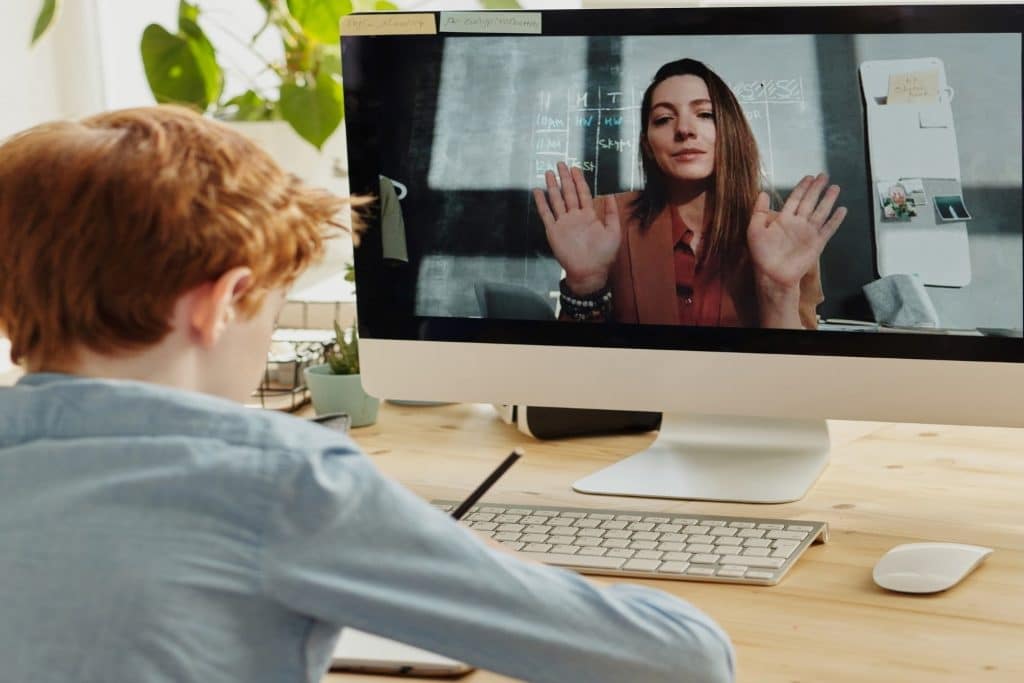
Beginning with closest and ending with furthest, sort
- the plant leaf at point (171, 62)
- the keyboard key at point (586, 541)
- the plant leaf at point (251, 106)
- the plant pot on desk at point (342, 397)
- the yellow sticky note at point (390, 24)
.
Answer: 1. the keyboard key at point (586, 541)
2. the yellow sticky note at point (390, 24)
3. the plant pot on desk at point (342, 397)
4. the plant leaf at point (171, 62)
5. the plant leaf at point (251, 106)

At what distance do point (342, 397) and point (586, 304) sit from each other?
417mm

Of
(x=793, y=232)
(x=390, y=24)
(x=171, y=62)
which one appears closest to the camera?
(x=793, y=232)

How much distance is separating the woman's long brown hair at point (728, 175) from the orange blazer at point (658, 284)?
26 millimetres

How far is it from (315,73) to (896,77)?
1198 millimetres

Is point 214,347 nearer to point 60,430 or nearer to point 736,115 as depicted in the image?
point 60,430

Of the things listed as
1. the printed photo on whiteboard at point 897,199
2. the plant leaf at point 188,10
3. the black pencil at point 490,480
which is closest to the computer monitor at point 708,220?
the printed photo on whiteboard at point 897,199

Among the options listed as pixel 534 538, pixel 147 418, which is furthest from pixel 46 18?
pixel 147 418

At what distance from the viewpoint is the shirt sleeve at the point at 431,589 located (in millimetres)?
710

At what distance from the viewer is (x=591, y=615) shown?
31.0 inches

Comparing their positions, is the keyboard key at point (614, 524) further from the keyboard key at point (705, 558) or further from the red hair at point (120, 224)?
the red hair at point (120, 224)

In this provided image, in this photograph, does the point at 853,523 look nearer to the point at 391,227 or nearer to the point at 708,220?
the point at 708,220

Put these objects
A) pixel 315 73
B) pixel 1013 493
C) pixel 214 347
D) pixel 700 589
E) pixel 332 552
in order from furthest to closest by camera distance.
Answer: pixel 315 73 → pixel 1013 493 → pixel 700 589 → pixel 214 347 → pixel 332 552

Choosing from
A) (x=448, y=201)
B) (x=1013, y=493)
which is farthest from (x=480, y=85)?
(x=1013, y=493)

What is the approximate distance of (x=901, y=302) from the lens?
1.29 metres
